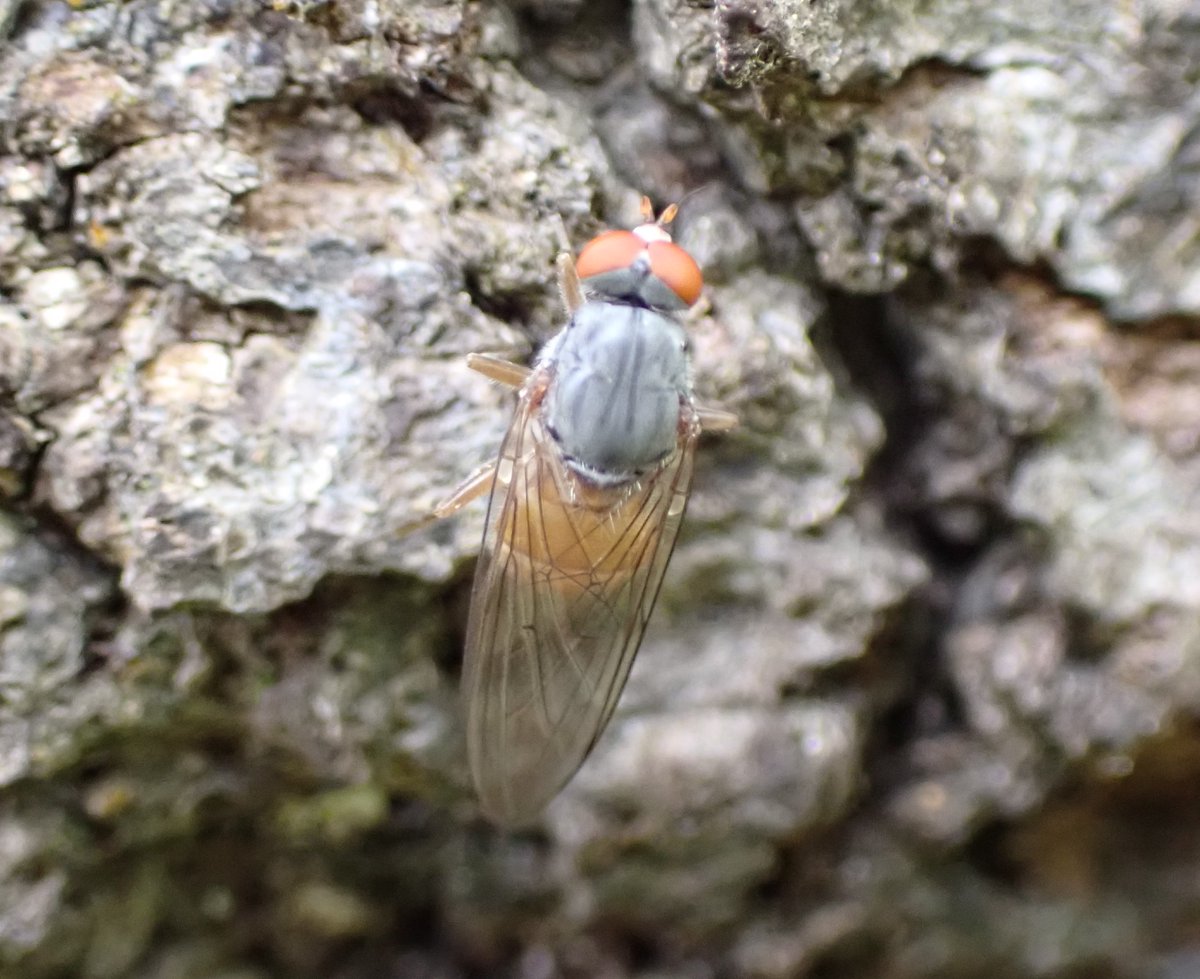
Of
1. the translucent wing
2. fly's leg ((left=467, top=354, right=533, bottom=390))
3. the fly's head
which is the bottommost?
the translucent wing

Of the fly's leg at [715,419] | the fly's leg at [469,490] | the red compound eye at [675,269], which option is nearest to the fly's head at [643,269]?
the red compound eye at [675,269]

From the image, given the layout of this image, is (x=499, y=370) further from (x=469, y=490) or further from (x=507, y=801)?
(x=507, y=801)

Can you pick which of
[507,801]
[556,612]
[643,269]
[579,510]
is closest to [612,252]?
[643,269]

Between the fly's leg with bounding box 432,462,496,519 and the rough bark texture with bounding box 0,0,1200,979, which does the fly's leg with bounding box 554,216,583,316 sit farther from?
the fly's leg with bounding box 432,462,496,519

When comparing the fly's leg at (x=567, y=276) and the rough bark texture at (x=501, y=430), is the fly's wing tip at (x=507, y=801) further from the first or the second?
the fly's leg at (x=567, y=276)

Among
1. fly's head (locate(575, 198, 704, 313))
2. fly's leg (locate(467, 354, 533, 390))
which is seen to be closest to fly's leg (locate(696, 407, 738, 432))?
fly's head (locate(575, 198, 704, 313))

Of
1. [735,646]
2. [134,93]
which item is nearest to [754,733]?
[735,646]

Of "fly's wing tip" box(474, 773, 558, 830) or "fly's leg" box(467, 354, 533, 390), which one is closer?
"fly's leg" box(467, 354, 533, 390)
